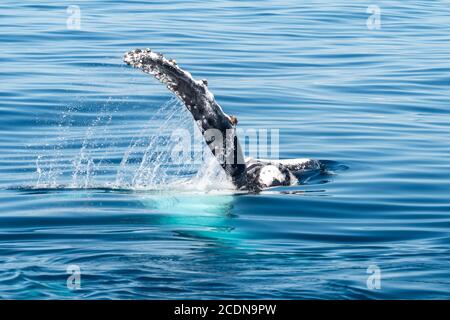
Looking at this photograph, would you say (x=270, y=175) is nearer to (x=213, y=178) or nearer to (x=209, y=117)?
(x=213, y=178)

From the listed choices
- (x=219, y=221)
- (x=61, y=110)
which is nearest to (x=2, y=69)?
(x=61, y=110)

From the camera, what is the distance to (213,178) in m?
18.3

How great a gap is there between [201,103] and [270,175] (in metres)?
2.23

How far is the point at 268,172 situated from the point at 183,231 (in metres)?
3.42

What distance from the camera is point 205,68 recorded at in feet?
102

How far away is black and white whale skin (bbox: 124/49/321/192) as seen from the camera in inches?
664

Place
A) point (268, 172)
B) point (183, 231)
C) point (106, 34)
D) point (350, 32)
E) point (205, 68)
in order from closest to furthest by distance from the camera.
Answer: point (183, 231), point (268, 172), point (205, 68), point (106, 34), point (350, 32)

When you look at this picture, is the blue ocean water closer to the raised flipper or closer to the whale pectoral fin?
the raised flipper

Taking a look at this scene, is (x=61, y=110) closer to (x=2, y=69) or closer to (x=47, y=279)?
(x=2, y=69)

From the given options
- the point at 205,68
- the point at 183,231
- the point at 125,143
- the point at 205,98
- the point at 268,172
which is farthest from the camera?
the point at 205,68

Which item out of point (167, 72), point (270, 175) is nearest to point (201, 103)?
point (167, 72)

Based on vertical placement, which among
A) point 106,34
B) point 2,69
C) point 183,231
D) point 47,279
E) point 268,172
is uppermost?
point 106,34

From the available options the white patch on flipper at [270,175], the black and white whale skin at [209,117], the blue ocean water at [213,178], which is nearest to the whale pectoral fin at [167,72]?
the black and white whale skin at [209,117]

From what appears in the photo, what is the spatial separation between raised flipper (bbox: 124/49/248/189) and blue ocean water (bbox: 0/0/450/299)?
0.71m
